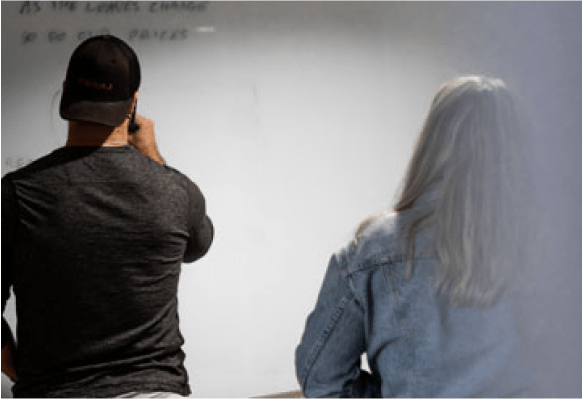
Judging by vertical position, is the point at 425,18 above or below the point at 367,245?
above

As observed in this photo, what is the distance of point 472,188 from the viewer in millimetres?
875

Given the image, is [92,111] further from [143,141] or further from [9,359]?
[9,359]

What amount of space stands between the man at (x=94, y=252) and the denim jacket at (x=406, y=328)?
0.25 metres

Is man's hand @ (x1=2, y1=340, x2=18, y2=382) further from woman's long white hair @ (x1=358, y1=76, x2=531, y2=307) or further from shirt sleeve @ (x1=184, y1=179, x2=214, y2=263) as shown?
woman's long white hair @ (x1=358, y1=76, x2=531, y2=307)

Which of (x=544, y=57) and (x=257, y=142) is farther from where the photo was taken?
(x=257, y=142)

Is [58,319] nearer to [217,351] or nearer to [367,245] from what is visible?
[367,245]

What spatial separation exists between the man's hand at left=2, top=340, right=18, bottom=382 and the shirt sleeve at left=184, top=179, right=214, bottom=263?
0.30 meters

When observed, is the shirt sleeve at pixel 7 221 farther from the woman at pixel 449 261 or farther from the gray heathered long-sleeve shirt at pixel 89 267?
the woman at pixel 449 261

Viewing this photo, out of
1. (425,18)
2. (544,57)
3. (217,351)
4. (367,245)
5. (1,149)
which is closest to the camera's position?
(367,245)

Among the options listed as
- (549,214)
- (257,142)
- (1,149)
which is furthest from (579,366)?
(1,149)

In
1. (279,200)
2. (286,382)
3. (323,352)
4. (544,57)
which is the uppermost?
(544,57)

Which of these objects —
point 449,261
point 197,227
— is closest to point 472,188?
point 449,261

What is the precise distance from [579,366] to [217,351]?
31.8 inches

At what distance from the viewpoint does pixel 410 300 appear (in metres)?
0.89
